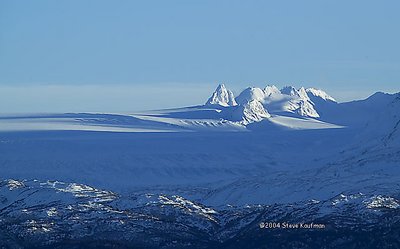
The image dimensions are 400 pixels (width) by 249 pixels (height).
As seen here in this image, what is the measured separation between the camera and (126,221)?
160000 mm

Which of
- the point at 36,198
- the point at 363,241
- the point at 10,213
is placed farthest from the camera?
the point at 36,198

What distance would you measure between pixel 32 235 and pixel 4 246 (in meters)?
4.15

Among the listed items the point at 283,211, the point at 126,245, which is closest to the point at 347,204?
the point at 283,211

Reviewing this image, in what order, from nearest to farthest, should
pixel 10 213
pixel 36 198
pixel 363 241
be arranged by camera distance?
pixel 363 241 → pixel 10 213 → pixel 36 198

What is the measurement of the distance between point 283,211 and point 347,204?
7.11m

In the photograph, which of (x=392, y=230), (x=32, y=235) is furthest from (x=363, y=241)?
(x=32, y=235)

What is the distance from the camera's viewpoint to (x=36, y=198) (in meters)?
182

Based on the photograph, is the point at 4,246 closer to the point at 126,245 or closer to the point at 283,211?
the point at 126,245

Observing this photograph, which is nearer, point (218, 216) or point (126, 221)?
point (126, 221)

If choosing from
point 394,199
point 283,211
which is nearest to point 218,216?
point 283,211

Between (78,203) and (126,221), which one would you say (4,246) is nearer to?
(126,221)

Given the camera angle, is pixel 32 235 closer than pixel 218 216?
Yes

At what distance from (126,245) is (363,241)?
77.4ft

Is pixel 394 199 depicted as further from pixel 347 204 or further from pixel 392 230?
pixel 392 230
